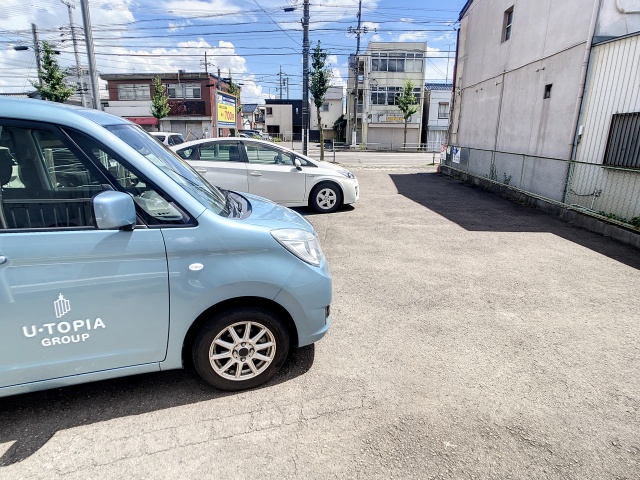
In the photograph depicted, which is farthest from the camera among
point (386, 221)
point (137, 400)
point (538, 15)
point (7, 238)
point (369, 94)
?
point (369, 94)

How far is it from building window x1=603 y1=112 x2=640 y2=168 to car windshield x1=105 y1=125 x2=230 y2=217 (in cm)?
767

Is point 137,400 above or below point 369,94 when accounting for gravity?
below

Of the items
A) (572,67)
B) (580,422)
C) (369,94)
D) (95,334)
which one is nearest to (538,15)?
(572,67)

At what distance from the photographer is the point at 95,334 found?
2.27m

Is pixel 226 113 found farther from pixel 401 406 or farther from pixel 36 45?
pixel 401 406

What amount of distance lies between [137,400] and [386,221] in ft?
19.7

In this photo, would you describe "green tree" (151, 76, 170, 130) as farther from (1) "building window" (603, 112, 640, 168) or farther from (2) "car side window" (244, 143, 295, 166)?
(1) "building window" (603, 112, 640, 168)

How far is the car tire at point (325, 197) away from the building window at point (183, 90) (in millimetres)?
35733

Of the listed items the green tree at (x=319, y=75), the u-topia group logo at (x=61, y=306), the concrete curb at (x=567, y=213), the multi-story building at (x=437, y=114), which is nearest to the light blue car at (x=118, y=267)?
the u-topia group logo at (x=61, y=306)

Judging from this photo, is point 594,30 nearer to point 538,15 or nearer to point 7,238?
point 538,15

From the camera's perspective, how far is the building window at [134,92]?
39000 millimetres

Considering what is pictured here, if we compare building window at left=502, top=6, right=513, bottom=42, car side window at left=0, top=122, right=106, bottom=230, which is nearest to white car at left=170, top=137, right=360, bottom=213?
car side window at left=0, top=122, right=106, bottom=230

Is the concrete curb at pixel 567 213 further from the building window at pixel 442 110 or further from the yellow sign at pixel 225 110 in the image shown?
the building window at pixel 442 110

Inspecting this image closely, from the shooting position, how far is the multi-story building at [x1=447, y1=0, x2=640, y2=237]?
7164 mm
